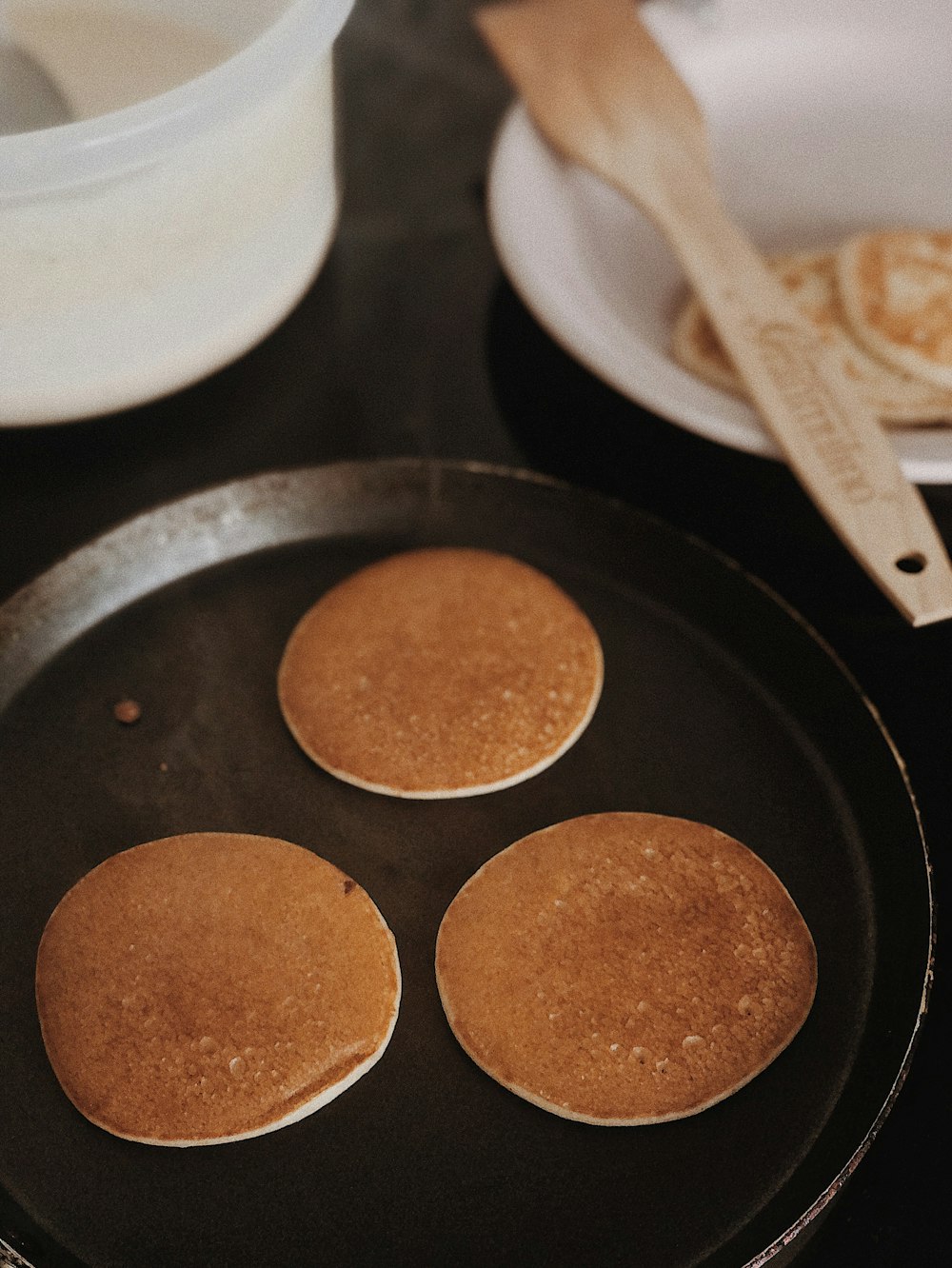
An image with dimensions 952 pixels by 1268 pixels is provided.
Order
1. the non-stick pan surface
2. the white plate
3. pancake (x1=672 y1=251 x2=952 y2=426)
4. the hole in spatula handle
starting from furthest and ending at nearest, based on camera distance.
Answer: the white plate, pancake (x1=672 y1=251 x2=952 y2=426), the hole in spatula handle, the non-stick pan surface

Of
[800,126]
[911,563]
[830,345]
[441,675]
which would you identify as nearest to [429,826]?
[441,675]

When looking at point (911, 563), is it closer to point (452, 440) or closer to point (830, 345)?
point (830, 345)

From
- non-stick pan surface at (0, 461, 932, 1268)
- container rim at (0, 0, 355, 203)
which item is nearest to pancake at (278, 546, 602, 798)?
non-stick pan surface at (0, 461, 932, 1268)

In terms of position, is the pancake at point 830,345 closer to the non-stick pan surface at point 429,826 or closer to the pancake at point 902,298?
the pancake at point 902,298

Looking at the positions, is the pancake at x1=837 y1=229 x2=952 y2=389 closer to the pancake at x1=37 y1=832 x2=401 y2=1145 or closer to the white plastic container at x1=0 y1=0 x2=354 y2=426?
the white plastic container at x1=0 y1=0 x2=354 y2=426

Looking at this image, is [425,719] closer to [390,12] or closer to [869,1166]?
[869,1166]

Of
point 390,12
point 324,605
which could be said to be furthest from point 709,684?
point 390,12

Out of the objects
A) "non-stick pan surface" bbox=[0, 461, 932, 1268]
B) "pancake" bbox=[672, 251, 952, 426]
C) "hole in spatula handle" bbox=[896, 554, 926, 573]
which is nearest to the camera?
"non-stick pan surface" bbox=[0, 461, 932, 1268]
